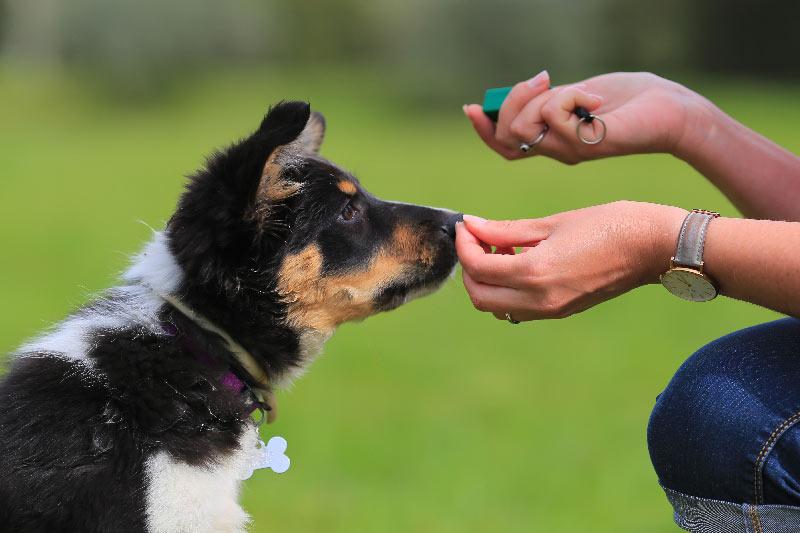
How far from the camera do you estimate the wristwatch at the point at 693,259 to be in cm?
298

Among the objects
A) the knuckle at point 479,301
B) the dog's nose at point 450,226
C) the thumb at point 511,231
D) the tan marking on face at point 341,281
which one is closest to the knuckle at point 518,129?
the dog's nose at point 450,226

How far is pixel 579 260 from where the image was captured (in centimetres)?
309

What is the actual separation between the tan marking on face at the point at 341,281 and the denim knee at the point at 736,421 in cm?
114

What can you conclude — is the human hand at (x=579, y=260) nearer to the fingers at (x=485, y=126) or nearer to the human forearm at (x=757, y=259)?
the human forearm at (x=757, y=259)

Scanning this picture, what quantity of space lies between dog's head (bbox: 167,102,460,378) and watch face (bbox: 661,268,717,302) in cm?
118

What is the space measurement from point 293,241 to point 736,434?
175 cm

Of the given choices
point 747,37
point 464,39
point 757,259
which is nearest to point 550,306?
point 757,259

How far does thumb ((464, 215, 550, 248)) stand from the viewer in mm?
3299

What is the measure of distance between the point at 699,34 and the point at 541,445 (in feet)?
103

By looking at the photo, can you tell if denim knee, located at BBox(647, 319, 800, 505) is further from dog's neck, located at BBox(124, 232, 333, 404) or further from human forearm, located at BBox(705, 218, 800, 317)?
dog's neck, located at BBox(124, 232, 333, 404)

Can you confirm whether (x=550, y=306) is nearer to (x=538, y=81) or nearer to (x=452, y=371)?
(x=538, y=81)

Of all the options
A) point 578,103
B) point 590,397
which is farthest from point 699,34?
point 578,103

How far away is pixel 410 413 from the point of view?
26.2ft

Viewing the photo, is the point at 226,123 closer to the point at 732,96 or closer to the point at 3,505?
the point at 732,96
